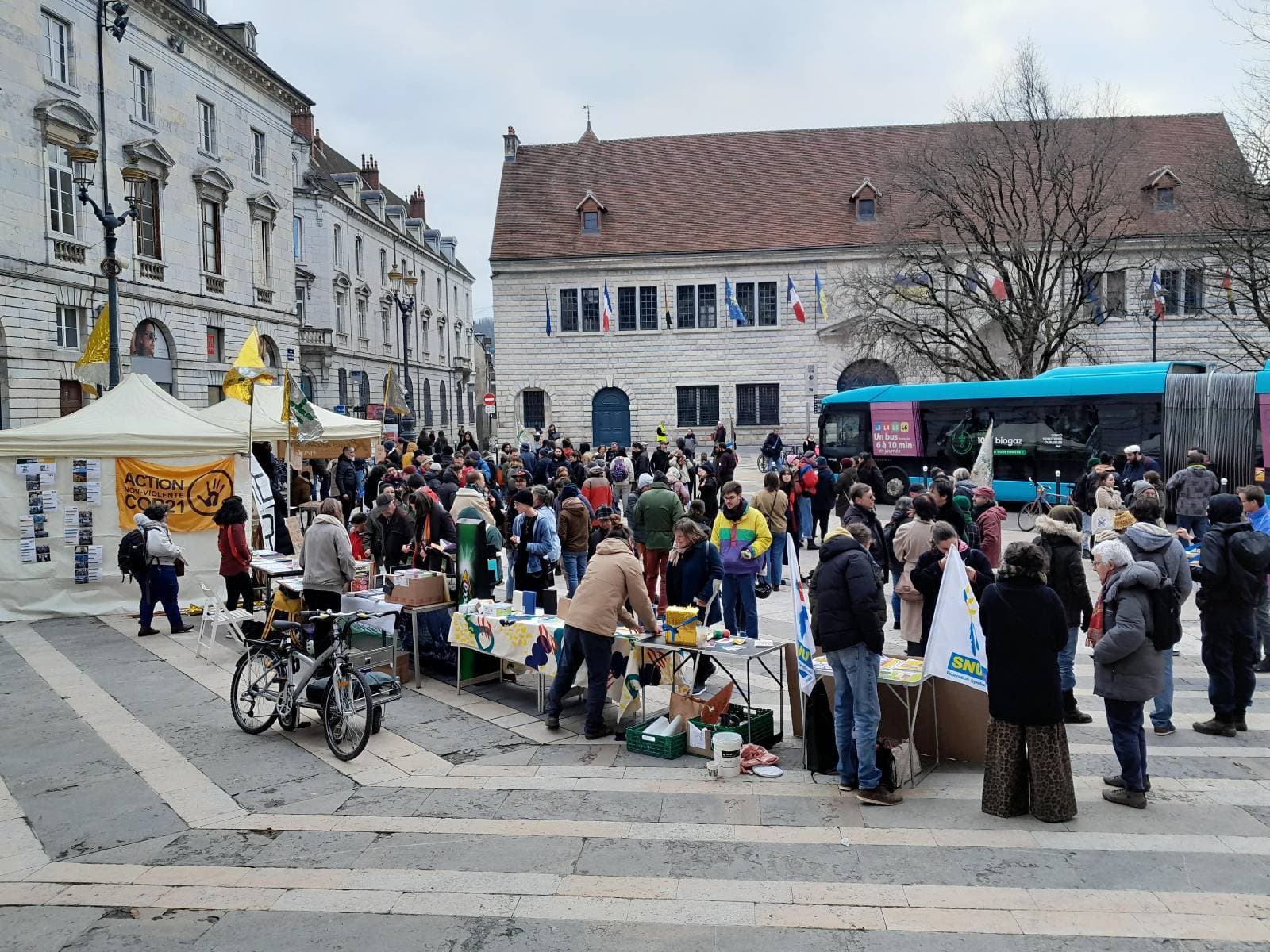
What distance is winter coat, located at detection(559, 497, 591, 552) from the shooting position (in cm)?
1297

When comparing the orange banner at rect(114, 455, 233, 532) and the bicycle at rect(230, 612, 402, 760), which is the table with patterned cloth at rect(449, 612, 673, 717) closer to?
the bicycle at rect(230, 612, 402, 760)

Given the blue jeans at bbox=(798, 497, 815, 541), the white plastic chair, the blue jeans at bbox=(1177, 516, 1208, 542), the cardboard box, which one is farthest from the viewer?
the blue jeans at bbox=(798, 497, 815, 541)

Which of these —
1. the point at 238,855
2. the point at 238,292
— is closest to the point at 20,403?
the point at 238,292

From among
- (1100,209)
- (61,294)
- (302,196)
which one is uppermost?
(302,196)

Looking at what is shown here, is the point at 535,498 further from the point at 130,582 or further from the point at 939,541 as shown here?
the point at 130,582

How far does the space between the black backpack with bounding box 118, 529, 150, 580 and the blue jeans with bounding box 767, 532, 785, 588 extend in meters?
8.26

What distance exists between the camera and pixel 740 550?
10.9 meters

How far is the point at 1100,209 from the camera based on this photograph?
3222 centimetres

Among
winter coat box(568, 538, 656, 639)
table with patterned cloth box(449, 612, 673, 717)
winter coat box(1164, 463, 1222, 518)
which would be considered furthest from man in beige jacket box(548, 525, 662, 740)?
winter coat box(1164, 463, 1222, 518)

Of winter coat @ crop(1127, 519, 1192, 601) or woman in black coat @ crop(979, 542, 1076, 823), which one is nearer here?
woman in black coat @ crop(979, 542, 1076, 823)

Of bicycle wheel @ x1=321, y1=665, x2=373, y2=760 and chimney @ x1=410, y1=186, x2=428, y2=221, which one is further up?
chimney @ x1=410, y1=186, x2=428, y2=221

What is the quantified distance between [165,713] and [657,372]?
38030mm

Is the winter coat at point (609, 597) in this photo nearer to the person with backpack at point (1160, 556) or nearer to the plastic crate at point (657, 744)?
the plastic crate at point (657, 744)

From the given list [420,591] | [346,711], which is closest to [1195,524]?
[420,591]
